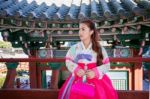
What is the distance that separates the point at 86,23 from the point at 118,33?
3939 millimetres

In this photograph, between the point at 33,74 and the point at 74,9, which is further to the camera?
the point at 33,74

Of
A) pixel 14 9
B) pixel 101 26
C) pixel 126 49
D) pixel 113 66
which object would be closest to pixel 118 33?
pixel 101 26

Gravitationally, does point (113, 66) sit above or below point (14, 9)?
below

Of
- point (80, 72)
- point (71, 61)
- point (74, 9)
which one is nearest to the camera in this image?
point (80, 72)

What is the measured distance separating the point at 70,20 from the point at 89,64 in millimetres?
3437

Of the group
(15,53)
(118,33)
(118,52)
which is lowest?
(15,53)

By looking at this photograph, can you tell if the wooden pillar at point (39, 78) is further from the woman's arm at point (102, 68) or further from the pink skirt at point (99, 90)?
the woman's arm at point (102, 68)

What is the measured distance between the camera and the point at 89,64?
2316 millimetres

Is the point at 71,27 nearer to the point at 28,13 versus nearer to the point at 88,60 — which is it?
the point at 28,13

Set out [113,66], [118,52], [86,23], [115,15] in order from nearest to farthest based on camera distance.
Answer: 1. [86,23]
2. [115,15]
3. [118,52]
4. [113,66]

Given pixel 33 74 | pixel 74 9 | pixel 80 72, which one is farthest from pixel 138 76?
pixel 80 72

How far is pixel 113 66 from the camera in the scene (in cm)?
778

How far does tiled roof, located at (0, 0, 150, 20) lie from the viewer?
5.33 meters

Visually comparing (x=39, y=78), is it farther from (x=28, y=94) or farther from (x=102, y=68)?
(x=102, y=68)
